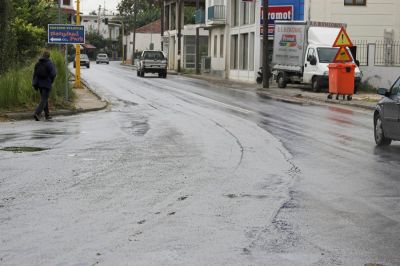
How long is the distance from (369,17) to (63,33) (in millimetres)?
22137

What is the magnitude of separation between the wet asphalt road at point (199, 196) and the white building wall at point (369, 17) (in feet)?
78.4

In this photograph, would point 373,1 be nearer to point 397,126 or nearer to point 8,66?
point 8,66

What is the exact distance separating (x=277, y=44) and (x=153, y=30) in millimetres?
74819

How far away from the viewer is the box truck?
103 feet

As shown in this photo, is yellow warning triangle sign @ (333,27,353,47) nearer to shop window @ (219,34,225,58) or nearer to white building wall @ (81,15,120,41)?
shop window @ (219,34,225,58)

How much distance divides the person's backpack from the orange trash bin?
1330 cm

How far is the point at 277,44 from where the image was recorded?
114 ft

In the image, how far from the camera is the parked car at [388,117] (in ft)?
40.0

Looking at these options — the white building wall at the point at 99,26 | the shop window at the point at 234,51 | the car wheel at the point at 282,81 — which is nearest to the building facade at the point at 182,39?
the shop window at the point at 234,51

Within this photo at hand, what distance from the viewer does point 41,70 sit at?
17250 millimetres

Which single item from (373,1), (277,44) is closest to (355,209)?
(277,44)

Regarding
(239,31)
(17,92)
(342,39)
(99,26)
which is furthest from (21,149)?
(99,26)

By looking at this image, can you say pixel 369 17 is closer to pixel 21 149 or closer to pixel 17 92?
pixel 17 92

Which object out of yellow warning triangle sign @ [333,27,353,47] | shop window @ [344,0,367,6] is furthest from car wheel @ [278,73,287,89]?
yellow warning triangle sign @ [333,27,353,47]
